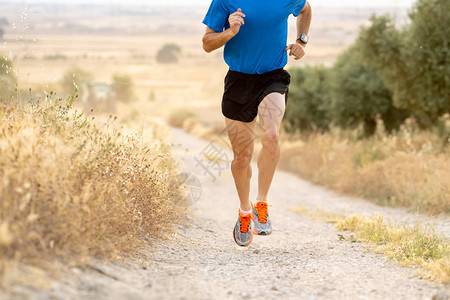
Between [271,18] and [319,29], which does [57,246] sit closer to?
[271,18]

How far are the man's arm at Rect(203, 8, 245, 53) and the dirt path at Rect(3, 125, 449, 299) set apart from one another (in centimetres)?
191

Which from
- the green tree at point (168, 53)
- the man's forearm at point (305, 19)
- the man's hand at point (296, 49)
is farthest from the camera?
the green tree at point (168, 53)

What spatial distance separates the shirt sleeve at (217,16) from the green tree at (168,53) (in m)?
79.1

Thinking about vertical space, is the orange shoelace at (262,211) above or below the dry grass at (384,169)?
above

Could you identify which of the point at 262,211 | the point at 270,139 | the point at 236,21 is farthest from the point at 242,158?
the point at 236,21

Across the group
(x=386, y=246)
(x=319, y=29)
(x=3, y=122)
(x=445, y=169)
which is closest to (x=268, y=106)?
(x=386, y=246)

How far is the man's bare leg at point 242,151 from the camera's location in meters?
4.99

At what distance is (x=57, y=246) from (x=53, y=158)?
0.61 metres

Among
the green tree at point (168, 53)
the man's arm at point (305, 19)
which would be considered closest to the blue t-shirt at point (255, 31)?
the man's arm at point (305, 19)

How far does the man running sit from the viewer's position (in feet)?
15.6

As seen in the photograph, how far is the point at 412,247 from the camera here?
4.77m

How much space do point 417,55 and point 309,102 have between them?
8.90m

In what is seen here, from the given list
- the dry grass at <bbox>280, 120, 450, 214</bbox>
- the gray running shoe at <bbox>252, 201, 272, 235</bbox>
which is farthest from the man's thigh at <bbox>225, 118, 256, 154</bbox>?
the dry grass at <bbox>280, 120, 450, 214</bbox>

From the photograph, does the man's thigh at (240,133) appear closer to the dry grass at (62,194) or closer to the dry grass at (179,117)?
the dry grass at (62,194)
